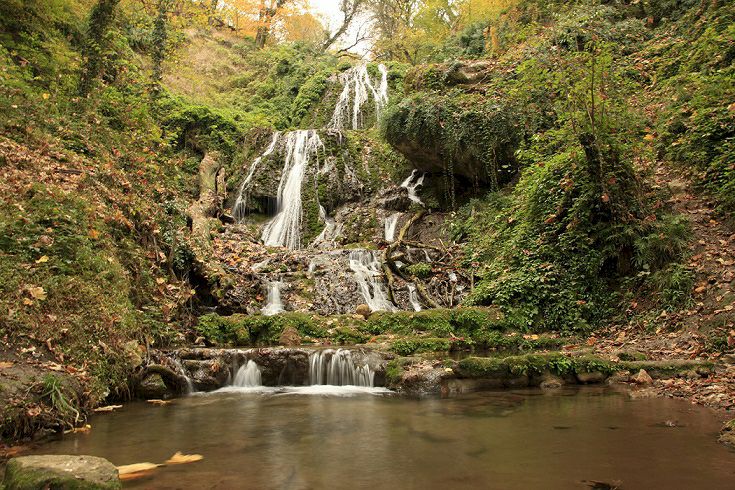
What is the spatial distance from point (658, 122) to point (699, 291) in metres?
5.29

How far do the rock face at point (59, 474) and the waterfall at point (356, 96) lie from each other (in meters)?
21.0

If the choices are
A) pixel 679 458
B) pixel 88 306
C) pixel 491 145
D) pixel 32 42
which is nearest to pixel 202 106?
pixel 32 42

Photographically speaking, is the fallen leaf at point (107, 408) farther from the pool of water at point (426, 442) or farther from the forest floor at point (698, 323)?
the forest floor at point (698, 323)

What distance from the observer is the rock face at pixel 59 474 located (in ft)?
9.78

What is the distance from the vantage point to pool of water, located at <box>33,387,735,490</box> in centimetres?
364

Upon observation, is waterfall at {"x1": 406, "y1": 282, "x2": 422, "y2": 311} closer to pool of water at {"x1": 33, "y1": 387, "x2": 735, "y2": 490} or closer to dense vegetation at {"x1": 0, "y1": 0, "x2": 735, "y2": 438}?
dense vegetation at {"x1": 0, "y1": 0, "x2": 735, "y2": 438}

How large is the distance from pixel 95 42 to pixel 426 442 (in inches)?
493

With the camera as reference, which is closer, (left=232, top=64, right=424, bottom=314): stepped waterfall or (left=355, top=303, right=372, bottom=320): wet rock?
(left=355, top=303, right=372, bottom=320): wet rock

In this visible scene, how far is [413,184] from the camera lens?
56.1 ft

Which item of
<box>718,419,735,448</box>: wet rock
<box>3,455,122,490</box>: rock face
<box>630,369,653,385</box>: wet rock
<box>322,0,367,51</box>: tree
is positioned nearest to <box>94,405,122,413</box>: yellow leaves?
<box>3,455,122,490</box>: rock face

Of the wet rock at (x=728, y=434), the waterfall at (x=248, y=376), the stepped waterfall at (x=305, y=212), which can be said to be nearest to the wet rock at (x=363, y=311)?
the stepped waterfall at (x=305, y=212)

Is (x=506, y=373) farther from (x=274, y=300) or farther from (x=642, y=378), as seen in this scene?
(x=274, y=300)

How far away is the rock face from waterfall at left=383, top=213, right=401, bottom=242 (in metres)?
12.3

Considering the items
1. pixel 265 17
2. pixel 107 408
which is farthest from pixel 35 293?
pixel 265 17
